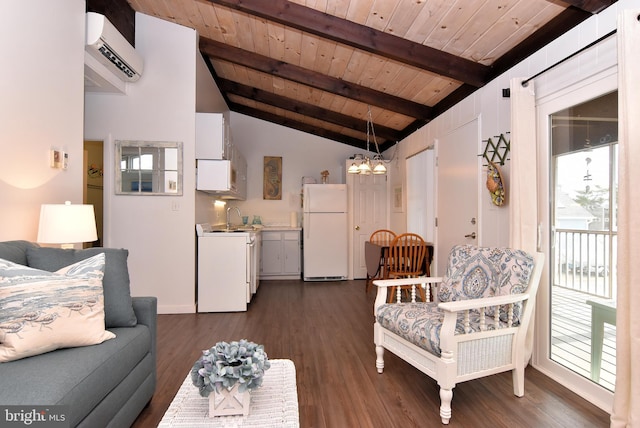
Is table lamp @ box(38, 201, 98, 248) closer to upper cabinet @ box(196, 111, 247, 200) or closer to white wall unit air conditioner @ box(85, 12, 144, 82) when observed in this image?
white wall unit air conditioner @ box(85, 12, 144, 82)

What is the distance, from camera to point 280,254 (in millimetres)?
5770

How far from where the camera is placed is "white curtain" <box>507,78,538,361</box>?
7.75ft

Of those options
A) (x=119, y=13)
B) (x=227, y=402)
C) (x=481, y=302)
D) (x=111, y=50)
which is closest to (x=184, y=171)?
(x=111, y=50)

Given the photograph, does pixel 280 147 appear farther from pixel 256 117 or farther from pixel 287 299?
pixel 287 299

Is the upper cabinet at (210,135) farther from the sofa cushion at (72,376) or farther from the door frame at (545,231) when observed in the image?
the door frame at (545,231)

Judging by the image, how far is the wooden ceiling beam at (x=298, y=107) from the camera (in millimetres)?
5117

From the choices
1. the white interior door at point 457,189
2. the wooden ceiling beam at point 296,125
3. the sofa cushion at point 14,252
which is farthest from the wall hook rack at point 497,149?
the wooden ceiling beam at point 296,125

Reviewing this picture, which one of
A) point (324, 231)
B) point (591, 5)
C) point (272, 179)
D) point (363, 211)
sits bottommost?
point (324, 231)

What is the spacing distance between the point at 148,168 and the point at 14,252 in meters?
2.23

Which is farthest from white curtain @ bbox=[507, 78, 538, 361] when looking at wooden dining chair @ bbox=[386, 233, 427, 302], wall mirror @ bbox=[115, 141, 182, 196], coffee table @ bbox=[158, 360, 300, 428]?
wall mirror @ bbox=[115, 141, 182, 196]

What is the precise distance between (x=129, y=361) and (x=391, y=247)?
10.2 feet

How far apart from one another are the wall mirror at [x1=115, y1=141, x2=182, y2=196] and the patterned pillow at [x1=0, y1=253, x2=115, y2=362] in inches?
89.5

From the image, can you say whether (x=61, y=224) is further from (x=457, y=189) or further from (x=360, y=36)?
(x=457, y=189)

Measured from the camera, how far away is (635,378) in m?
1.52
